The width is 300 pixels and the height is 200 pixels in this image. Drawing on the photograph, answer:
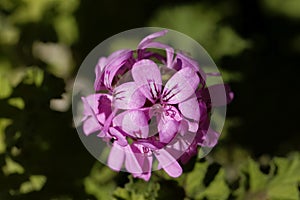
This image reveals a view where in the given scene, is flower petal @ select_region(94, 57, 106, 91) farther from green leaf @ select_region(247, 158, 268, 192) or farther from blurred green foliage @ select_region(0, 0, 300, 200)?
green leaf @ select_region(247, 158, 268, 192)

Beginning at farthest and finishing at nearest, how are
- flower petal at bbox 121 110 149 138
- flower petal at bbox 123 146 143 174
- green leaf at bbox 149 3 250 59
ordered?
green leaf at bbox 149 3 250 59
flower petal at bbox 123 146 143 174
flower petal at bbox 121 110 149 138

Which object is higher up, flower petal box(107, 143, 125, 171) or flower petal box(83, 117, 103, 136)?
flower petal box(83, 117, 103, 136)

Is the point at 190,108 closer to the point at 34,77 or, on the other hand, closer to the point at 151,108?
the point at 151,108

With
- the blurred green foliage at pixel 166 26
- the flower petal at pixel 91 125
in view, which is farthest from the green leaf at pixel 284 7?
the flower petal at pixel 91 125

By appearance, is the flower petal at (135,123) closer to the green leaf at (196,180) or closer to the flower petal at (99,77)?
the flower petal at (99,77)

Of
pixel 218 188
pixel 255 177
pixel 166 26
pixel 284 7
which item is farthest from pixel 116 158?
pixel 284 7

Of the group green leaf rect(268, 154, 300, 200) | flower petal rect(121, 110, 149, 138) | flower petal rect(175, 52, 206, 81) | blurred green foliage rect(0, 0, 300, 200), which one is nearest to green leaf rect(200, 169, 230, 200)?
blurred green foliage rect(0, 0, 300, 200)

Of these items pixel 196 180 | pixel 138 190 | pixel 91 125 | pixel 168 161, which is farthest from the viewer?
pixel 196 180
